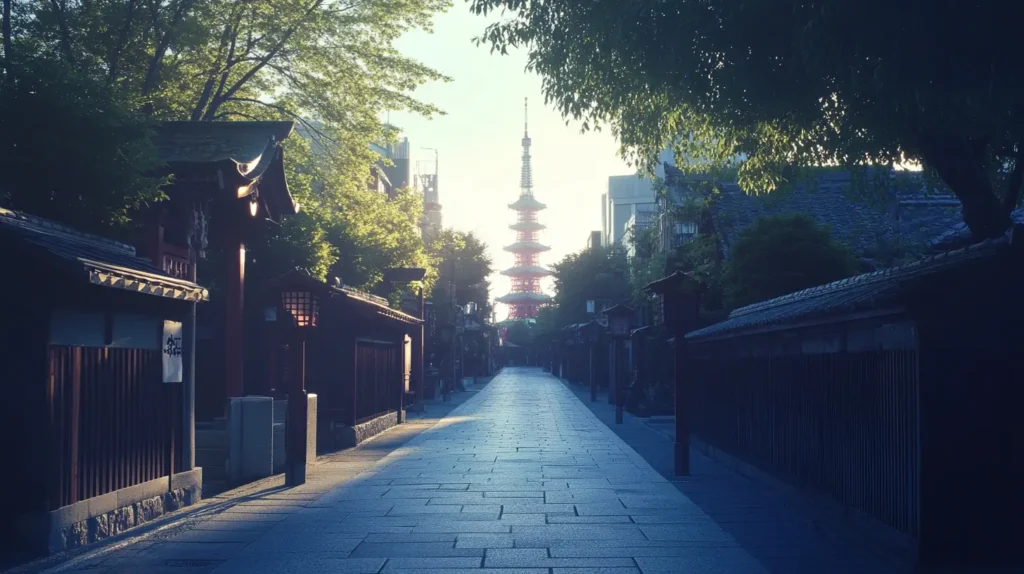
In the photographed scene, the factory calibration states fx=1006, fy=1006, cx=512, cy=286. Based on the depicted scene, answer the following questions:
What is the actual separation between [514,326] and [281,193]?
142366 mm

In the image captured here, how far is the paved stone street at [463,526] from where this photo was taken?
8883mm

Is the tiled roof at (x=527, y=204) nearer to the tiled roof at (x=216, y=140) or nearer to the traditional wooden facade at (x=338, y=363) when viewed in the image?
the traditional wooden facade at (x=338, y=363)

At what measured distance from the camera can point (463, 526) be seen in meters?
10.9

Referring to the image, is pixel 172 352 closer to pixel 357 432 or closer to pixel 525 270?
pixel 357 432

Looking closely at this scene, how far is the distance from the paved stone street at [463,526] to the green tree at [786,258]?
603 centimetres

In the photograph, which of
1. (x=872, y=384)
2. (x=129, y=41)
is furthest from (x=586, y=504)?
(x=129, y=41)

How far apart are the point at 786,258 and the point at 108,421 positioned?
51.9 feet

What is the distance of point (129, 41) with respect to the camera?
2369cm

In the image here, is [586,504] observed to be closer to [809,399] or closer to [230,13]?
[809,399]

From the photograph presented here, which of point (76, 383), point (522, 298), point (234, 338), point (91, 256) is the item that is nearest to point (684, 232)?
point (234, 338)

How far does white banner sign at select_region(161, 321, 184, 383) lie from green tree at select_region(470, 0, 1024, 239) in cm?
542

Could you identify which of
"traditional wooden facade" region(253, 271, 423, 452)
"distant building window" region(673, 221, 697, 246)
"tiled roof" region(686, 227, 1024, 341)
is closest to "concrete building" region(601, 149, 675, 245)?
"distant building window" region(673, 221, 697, 246)

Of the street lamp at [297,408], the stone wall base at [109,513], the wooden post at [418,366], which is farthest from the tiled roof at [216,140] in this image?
the wooden post at [418,366]

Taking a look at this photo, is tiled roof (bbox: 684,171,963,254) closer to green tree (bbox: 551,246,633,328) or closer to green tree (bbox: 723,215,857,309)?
green tree (bbox: 723,215,857,309)
